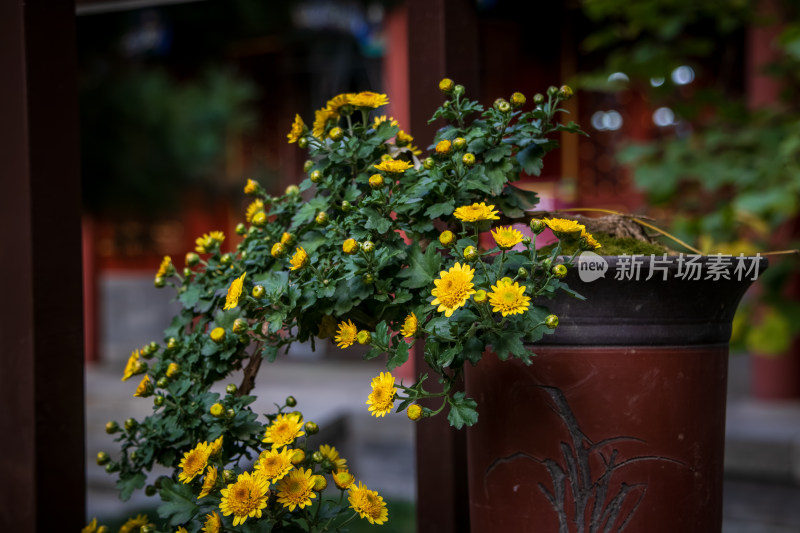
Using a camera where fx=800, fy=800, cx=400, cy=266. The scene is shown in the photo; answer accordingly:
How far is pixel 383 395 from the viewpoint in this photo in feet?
3.13

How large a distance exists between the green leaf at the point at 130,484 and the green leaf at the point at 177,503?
0.10m

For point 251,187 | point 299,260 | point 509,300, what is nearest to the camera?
point 509,300

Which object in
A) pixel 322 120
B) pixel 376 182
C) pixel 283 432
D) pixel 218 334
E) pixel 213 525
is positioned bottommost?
pixel 213 525

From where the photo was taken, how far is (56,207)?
1359 millimetres

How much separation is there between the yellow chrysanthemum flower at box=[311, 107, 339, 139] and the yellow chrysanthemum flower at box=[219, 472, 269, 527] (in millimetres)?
499

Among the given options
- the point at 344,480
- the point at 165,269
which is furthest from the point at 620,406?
the point at 165,269

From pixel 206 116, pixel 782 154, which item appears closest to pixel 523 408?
pixel 782 154

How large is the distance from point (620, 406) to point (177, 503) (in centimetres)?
62

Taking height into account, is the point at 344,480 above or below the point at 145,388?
below

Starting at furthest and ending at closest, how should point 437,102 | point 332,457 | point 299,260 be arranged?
point 437,102 → point 332,457 → point 299,260

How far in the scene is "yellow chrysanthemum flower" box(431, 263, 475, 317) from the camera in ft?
3.02

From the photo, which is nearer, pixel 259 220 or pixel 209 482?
pixel 209 482

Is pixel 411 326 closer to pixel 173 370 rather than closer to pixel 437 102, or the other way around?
pixel 173 370

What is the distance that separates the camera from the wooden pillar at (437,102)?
4.73 ft
